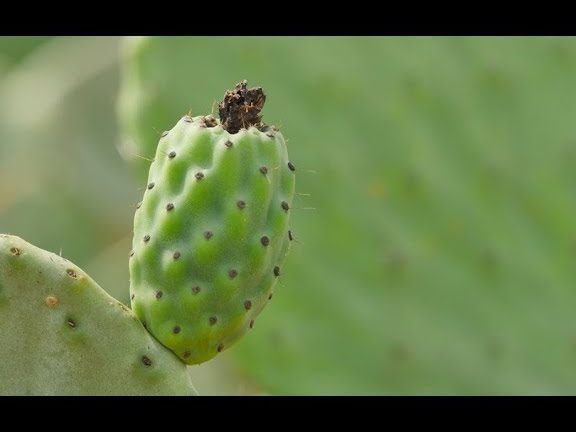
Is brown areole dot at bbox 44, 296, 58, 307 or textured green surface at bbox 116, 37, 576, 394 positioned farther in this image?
textured green surface at bbox 116, 37, 576, 394

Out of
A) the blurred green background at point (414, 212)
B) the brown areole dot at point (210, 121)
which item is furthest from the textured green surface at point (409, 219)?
the brown areole dot at point (210, 121)

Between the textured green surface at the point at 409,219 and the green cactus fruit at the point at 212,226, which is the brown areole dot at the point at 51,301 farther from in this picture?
the textured green surface at the point at 409,219

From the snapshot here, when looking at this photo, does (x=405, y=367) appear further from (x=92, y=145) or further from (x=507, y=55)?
(x=92, y=145)

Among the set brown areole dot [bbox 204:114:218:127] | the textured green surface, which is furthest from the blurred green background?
brown areole dot [bbox 204:114:218:127]

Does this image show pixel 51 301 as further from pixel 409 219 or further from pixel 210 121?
pixel 409 219

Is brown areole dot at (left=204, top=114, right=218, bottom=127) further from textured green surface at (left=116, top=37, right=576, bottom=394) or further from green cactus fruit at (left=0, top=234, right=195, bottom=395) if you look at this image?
textured green surface at (left=116, top=37, right=576, bottom=394)
